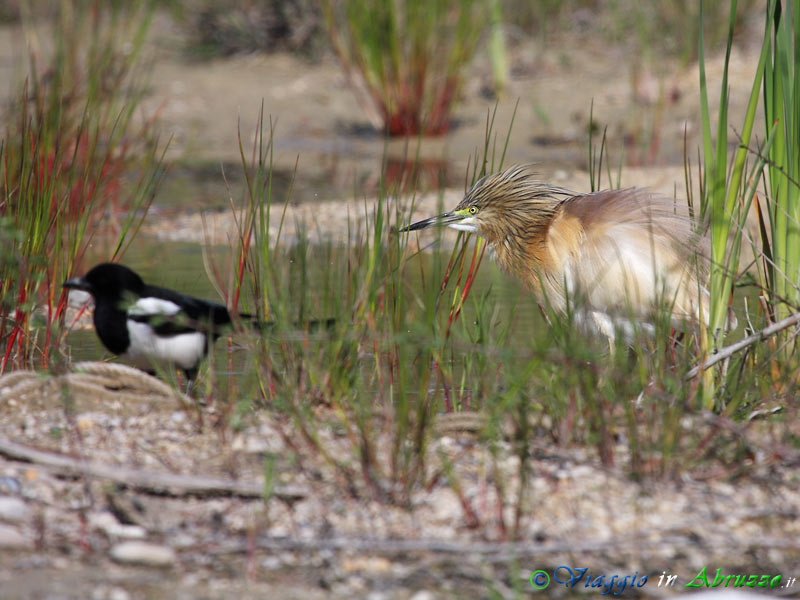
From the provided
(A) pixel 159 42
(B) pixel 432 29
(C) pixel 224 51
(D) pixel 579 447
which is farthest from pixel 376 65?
(D) pixel 579 447

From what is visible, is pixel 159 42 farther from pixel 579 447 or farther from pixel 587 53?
pixel 579 447

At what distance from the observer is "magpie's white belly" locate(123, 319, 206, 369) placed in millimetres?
3775

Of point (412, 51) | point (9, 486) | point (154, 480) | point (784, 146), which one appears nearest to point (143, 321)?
point (9, 486)

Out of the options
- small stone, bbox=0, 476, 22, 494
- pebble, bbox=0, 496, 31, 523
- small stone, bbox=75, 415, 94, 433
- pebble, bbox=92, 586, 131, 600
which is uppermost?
small stone, bbox=75, 415, 94, 433

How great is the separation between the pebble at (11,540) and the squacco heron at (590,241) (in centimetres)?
180

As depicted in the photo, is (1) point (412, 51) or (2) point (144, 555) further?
(1) point (412, 51)

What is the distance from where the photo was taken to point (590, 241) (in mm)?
4207

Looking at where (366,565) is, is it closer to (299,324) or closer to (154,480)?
(154,480)

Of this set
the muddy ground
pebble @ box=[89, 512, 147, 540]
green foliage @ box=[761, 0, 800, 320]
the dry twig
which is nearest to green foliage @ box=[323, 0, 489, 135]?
green foliage @ box=[761, 0, 800, 320]

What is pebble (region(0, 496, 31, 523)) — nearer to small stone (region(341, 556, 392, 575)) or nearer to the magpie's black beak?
small stone (region(341, 556, 392, 575))

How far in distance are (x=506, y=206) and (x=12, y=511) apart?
103 inches

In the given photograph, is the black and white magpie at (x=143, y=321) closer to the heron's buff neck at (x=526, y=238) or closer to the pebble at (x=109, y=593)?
the heron's buff neck at (x=526, y=238)

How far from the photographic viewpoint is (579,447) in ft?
9.91

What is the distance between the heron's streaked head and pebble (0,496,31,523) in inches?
91.5
